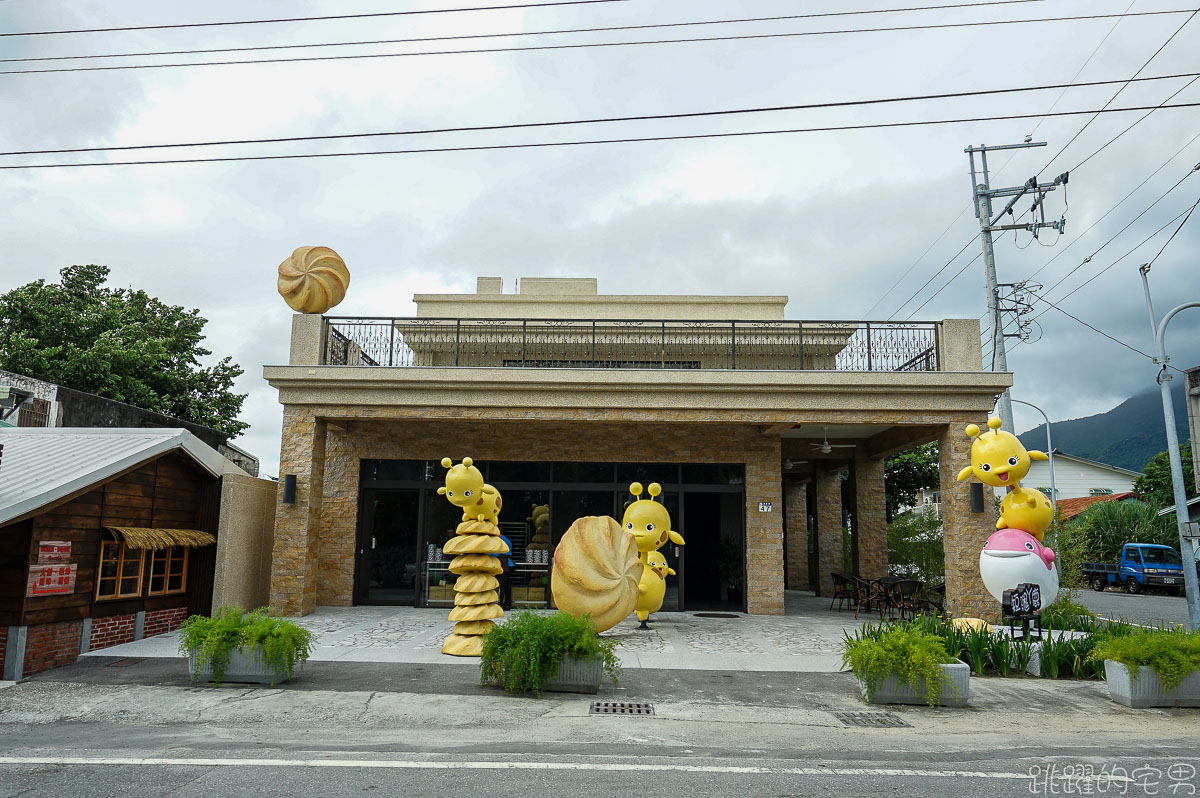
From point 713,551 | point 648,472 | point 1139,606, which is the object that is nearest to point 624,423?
point 648,472

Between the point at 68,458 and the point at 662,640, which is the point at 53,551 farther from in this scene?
the point at 662,640

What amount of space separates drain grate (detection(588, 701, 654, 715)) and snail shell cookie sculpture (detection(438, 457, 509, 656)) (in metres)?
2.78

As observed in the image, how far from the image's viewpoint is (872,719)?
714cm

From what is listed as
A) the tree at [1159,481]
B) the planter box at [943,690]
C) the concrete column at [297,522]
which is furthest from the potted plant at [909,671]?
the tree at [1159,481]

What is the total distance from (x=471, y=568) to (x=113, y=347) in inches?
744

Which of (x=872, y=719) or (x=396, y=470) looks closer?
(x=872, y=719)

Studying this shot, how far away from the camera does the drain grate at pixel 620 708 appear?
720 cm

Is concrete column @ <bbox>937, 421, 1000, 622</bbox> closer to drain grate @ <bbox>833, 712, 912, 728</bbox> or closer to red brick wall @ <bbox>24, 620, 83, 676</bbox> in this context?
drain grate @ <bbox>833, 712, 912, 728</bbox>

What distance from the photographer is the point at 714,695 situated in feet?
26.3

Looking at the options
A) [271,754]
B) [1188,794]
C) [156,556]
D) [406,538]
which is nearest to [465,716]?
[271,754]

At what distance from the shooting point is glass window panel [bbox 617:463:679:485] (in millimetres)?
15391

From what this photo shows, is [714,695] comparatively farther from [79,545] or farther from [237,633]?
[79,545]

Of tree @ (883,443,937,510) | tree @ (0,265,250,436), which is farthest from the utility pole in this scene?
tree @ (0,265,250,436)

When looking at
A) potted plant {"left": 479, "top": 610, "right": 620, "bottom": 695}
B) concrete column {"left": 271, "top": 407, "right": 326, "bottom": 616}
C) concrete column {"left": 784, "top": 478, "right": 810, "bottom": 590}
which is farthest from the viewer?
concrete column {"left": 784, "top": 478, "right": 810, "bottom": 590}
